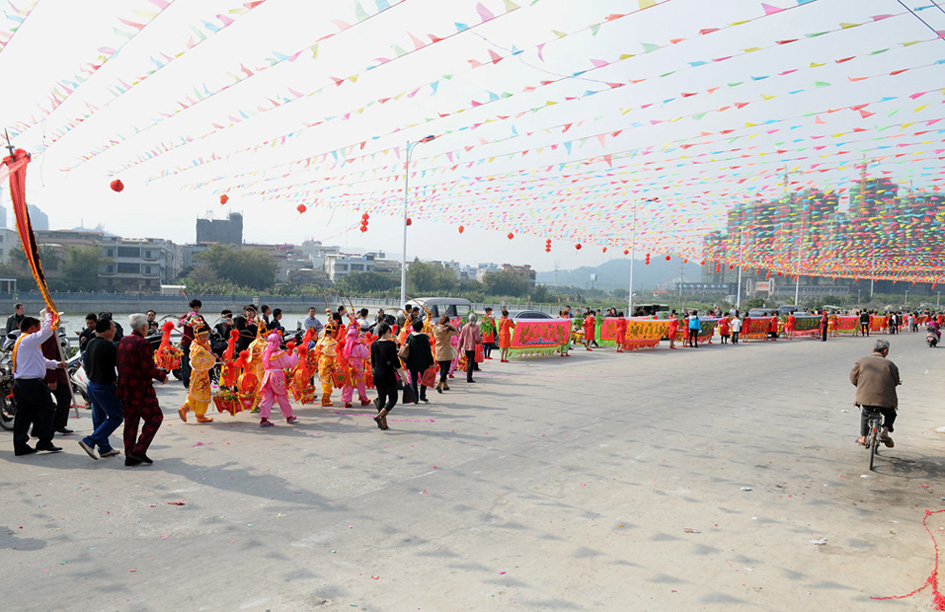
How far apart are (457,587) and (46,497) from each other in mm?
4210

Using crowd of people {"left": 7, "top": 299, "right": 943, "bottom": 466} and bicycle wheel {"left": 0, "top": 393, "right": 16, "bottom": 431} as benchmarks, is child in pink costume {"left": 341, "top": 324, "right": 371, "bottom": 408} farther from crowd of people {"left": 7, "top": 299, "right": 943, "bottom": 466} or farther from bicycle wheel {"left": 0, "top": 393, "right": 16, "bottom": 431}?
bicycle wheel {"left": 0, "top": 393, "right": 16, "bottom": 431}

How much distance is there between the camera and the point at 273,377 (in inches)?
360

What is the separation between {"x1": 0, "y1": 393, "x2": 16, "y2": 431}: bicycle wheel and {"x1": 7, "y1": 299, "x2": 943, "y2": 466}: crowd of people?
571 millimetres

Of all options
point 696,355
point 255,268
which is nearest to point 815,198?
point 696,355

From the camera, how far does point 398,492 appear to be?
6117 millimetres

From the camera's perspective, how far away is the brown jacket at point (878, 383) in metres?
7.43

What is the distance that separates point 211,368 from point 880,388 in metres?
8.76

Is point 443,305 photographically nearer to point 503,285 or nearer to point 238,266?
point 238,266

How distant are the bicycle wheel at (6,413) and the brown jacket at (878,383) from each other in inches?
430

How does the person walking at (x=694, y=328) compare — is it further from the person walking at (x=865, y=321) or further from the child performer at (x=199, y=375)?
the child performer at (x=199, y=375)

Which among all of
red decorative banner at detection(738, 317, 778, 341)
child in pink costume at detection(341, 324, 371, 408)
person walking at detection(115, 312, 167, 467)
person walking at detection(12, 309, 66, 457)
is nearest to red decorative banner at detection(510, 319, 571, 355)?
child in pink costume at detection(341, 324, 371, 408)

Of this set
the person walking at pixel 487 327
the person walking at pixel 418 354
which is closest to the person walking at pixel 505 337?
the person walking at pixel 487 327

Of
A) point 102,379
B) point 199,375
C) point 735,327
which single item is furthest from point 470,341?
point 735,327

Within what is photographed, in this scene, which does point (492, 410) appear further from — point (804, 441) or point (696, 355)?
point (696, 355)
